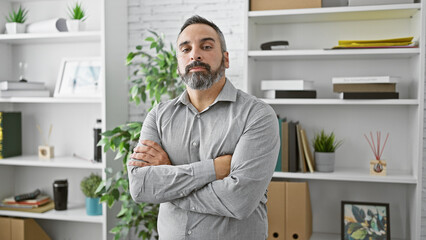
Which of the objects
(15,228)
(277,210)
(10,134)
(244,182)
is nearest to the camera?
(244,182)

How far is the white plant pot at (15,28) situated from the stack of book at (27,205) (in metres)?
1.23

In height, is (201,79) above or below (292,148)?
above

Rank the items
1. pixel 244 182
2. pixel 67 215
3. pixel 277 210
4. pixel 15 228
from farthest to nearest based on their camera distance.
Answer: pixel 15 228, pixel 67 215, pixel 277 210, pixel 244 182

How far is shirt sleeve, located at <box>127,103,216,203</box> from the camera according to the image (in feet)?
5.36

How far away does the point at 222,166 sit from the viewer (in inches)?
65.1

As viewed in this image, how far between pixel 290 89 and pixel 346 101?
0.33 metres

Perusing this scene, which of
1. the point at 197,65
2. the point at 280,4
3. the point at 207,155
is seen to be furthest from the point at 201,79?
the point at 280,4

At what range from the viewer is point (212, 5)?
300 cm

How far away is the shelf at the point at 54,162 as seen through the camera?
2961 millimetres

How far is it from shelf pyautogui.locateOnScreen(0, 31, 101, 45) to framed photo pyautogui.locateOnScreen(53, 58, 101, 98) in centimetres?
15

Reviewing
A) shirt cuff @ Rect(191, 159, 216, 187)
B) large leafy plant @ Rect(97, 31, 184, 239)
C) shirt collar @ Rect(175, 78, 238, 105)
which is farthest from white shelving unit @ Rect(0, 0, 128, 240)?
shirt cuff @ Rect(191, 159, 216, 187)

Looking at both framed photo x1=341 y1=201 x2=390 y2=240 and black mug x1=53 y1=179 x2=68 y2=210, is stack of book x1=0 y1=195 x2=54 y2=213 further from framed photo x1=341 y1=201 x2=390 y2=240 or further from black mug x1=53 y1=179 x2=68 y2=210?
framed photo x1=341 y1=201 x2=390 y2=240

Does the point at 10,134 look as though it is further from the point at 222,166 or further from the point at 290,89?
the point at 222,166

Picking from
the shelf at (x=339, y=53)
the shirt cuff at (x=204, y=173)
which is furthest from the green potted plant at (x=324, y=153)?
the shirt cuff at (x=204, y=173)
